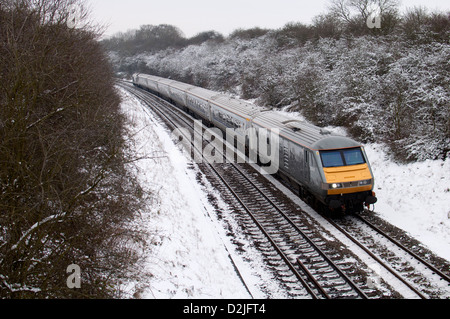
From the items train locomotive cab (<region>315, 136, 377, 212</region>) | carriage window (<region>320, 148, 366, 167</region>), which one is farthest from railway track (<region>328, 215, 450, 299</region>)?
carriage window (<region>320, 148, 366, 167</region>)

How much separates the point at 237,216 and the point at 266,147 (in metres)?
4.84

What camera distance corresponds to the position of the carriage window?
12977 millimetres

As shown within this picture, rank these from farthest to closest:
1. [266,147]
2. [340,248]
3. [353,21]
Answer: [353,21] → [266,147] → [340,248]

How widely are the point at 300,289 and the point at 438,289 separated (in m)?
3.24

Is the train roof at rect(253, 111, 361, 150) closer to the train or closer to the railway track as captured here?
the train

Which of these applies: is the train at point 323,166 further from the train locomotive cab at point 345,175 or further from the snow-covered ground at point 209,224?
the snow-covered ground at point 209,224

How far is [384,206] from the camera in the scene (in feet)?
46.7

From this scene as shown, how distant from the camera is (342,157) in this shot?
13.1 meters

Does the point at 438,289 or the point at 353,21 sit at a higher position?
the point at 353,21
